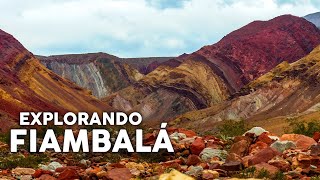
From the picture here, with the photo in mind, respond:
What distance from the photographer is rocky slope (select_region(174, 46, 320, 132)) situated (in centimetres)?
10725

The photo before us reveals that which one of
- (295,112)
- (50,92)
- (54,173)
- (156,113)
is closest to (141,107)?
(156,113)

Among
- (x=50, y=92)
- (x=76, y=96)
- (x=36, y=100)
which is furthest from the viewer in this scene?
(x=76, y=96)

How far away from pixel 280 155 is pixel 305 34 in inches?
6686

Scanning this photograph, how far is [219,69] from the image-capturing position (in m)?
166

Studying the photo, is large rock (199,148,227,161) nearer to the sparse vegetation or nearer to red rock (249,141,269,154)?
red rock (249,141,269,154)

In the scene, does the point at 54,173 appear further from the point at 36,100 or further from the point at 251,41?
the point at 251,41

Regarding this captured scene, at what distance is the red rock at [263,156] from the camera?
18.9 meters

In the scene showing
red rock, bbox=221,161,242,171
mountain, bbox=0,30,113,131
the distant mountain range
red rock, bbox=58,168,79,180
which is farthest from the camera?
the distant mountain range

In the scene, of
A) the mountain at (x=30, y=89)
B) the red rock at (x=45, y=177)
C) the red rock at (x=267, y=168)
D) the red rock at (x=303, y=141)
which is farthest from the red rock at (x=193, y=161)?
the mountain at (x=30, y=89)

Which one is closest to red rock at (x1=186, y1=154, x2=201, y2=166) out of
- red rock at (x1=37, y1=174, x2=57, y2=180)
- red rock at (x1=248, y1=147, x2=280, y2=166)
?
red rock at (x1=248, y1=147, x2=280, y2=166)

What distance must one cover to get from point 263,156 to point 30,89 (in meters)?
110

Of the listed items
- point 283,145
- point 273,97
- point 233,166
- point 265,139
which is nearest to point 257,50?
point 273,97

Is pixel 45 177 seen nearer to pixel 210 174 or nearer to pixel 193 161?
pixel 193 161

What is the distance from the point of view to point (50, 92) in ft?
438
